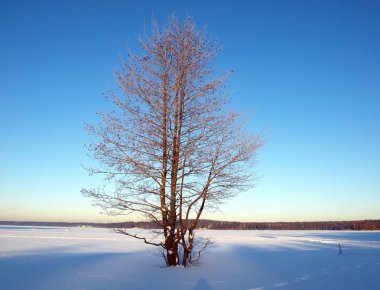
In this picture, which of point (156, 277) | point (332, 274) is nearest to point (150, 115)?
point (156, 277)

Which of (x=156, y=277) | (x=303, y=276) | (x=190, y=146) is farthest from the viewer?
(x=190, y=146)

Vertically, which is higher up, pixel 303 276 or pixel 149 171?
pixel 149 171

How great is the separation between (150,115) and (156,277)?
5172mm

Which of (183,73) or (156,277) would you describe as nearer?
(156,277)

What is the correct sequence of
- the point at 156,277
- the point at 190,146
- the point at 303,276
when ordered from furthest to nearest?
the point at 190,146 < the point at 303,276 < the point at 156,277

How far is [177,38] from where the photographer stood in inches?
499

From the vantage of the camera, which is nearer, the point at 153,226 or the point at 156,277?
the point at 156,277

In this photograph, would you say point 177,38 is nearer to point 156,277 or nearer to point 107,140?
point 107,140

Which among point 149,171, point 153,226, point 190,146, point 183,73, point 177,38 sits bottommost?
point 153,226

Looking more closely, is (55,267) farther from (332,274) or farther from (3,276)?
(332,274)

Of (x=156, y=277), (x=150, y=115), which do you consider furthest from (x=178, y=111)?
(x=156, y=277)

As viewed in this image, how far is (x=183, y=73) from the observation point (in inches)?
496

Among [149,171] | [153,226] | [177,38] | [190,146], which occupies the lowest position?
[153,226]

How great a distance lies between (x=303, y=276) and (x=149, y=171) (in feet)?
19.2
